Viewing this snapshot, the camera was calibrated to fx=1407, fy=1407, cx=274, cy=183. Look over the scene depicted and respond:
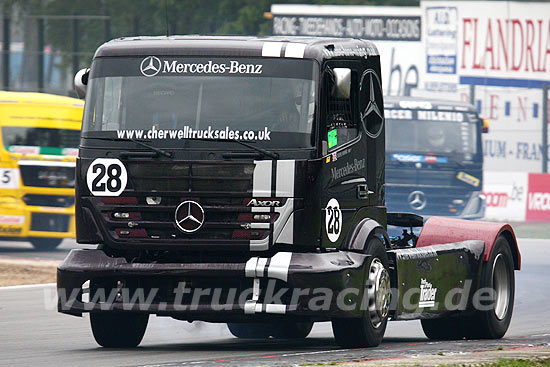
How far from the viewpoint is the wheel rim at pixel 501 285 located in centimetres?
1377

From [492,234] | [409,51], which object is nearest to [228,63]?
[492,234]

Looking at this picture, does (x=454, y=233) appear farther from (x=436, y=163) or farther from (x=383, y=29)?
(x=383, y=29)

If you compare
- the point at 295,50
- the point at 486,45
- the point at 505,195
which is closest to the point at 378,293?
the point at 295,50

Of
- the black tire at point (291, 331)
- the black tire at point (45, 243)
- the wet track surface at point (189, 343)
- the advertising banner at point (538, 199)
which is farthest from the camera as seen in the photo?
the advertising banner at point (538, 199)

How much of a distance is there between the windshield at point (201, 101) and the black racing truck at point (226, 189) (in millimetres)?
11

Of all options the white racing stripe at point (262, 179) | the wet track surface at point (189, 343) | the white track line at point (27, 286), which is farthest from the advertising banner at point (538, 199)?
the white racing stripe at point (262, 179)

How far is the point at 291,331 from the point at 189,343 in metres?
1.11

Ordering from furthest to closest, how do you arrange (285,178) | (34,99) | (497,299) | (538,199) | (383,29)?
(383,29)
(538,199)
(34,99)
(497,299)
(285,178)

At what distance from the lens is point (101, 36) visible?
42.7m

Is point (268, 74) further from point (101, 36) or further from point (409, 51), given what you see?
point (409, 51)

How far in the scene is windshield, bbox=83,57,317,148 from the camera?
11.0 meters

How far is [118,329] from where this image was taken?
474 inches

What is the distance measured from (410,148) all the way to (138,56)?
22.5 meters

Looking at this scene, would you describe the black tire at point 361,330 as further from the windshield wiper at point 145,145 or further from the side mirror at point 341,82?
Answer: the windshield wiper at point 145,145
